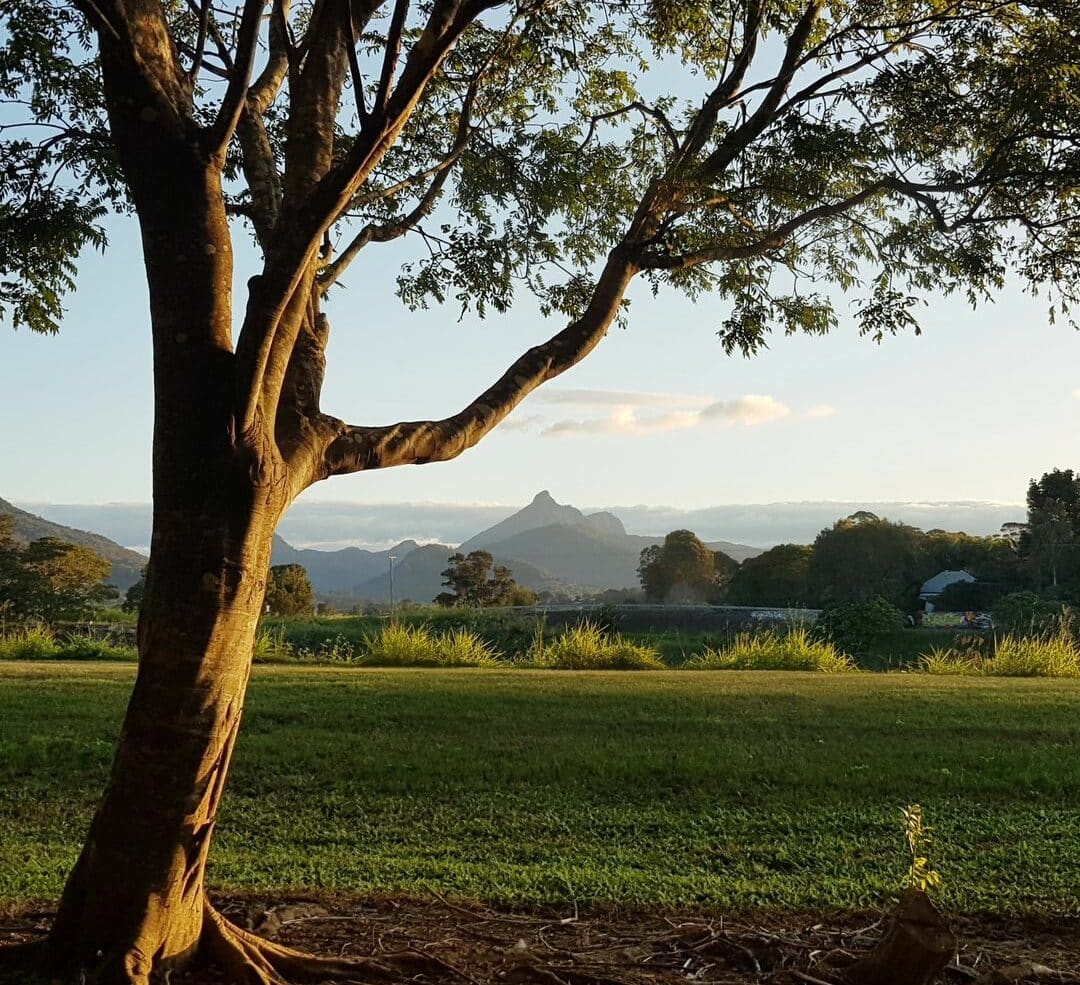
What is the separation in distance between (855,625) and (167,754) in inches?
817

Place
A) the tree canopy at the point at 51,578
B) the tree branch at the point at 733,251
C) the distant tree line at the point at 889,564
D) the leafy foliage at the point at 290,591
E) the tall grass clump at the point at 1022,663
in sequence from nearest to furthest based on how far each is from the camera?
the tree branch at the point at 733,251 < the tall grass clump at the point at 1022,663 < the tree canopy at the point at 51,578 < the leafy foliage at the point at 290,591 < the distant tree line at the point at 889,564

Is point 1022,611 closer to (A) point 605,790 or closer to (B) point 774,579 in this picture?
(B) point 774,579

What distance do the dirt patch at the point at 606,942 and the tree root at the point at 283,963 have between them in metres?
0.01

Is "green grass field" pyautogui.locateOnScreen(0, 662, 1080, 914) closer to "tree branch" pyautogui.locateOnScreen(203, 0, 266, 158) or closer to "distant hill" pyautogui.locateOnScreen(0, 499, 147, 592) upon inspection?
"tree branch" pyautogui.locateOnScreen(203, 0, 266, 158)

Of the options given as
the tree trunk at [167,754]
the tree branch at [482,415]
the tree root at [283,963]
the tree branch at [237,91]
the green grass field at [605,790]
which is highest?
the tree branch at [237,91]

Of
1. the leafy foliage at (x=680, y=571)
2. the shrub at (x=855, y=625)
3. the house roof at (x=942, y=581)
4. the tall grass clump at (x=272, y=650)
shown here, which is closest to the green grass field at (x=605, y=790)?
the tall grass clump at (x=272, y=650)

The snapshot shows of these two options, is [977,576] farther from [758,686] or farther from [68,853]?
[68,853]

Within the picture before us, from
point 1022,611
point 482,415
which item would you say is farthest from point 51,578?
point 482,415

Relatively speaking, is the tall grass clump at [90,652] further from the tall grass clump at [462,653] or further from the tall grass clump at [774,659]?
the tall grass clump at [774,659]

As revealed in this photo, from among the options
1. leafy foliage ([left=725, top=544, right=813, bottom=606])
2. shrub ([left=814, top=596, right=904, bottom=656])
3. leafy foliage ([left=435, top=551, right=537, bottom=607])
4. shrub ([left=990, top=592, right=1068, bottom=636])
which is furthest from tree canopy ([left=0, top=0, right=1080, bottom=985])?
leafy foliage ([left=725, top=544, right=813, bottom=606])

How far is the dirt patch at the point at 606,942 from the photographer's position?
3633 millimetres

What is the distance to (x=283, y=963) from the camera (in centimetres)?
361

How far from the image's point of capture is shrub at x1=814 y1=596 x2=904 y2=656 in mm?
21609

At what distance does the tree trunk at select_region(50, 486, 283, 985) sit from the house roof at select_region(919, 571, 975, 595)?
1471 inches
